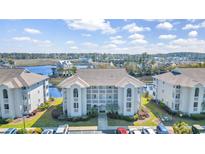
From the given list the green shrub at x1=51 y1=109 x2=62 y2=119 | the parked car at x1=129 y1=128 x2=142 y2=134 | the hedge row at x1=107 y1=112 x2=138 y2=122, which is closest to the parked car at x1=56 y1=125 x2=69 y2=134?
the green shrub at x1=51 y1=109 x2=62 y2=119

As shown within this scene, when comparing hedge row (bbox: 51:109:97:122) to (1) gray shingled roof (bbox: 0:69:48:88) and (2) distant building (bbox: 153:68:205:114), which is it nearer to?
(1) gray shingled roof (bbox: 0:69:48:88)

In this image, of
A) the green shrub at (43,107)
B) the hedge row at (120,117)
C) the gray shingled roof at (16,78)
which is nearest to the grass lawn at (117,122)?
the hedge row at (120,117)

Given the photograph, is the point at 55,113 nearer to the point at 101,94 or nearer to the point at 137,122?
the point at 101,94

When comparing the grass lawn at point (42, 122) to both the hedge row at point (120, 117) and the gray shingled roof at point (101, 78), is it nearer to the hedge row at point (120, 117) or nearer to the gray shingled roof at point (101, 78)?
the hedge row at point (120, 117)

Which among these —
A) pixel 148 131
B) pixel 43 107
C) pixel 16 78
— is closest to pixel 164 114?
pixel 148 131
